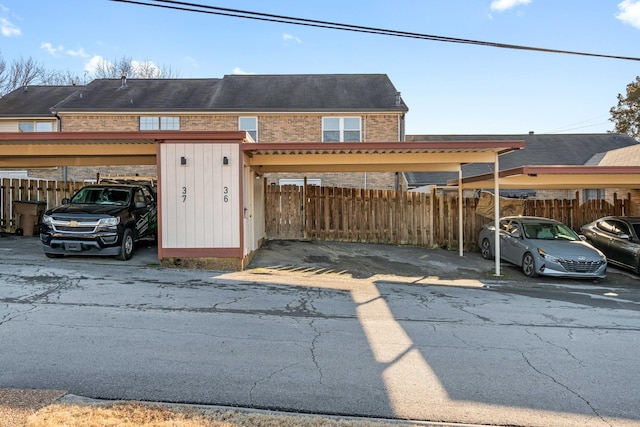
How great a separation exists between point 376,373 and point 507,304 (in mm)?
4450

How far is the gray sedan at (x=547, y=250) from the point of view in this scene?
33.2ft

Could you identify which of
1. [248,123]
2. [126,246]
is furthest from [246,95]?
[126,246]

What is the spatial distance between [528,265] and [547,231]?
4.54 feet

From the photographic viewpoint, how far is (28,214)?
14117 millimetres

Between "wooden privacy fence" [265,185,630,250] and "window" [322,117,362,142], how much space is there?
5.92 meters

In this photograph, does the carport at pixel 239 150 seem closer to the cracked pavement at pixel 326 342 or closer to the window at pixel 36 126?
the cracked pavement at pixel 326 342

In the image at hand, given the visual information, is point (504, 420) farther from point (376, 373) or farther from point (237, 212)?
point (237, 212)

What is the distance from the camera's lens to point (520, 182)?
1266 centimetres

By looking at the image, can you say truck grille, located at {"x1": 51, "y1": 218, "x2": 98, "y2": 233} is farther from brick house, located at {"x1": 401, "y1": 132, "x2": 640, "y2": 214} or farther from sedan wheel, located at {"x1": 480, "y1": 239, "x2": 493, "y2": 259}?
brick house, located at {"x1": 401, "y1": 132, "x2": 640, "y2": 214}

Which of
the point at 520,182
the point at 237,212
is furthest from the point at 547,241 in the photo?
the point at 237,212

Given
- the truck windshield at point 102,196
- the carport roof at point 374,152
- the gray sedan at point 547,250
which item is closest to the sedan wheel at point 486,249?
the gray sedan at point 547,250

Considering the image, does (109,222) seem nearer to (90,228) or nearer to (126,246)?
(90,228)

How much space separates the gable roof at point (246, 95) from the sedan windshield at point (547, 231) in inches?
380

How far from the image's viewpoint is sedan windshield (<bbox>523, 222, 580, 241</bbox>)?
11.3 m
